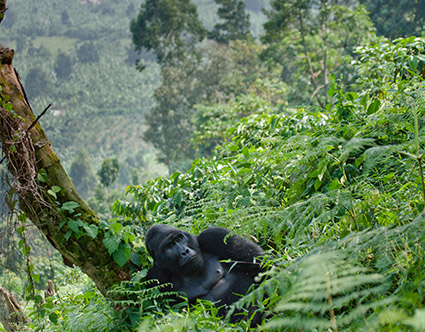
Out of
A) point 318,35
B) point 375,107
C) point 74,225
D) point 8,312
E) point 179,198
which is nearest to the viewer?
point 74,225

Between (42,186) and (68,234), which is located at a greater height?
(42,186)

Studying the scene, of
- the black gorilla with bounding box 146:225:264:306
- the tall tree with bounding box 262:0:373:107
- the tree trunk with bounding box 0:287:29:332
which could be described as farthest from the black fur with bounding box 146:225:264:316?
the tall tree with bounding box 262:0:373:107

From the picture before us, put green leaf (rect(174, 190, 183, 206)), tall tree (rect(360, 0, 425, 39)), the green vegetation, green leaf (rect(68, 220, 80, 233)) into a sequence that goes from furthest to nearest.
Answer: tall tree (rect(360, 0, 425, 39)) < green leaf (rect(174, 190, 183, 206)) < green leaf (rect(68, 220, 80, 233)) < the green vegetation

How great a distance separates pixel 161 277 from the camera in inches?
85.9

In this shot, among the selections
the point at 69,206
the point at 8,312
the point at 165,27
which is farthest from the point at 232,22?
the point at 69,206

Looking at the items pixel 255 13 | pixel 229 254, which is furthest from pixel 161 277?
pixel 255 13

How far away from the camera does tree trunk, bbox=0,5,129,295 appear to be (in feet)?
6.95

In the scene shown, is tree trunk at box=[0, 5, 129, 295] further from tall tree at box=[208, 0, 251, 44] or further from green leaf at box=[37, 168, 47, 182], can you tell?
tall tree at box=[208, 0, 251, 44]

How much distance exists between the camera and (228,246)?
7.16 feet

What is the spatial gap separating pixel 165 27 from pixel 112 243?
2102cm

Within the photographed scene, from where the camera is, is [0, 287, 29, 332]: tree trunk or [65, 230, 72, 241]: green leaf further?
[0, 287, 29, 332]: tree trunk

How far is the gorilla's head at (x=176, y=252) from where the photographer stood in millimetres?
Answer: 2148

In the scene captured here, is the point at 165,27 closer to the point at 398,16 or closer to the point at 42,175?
the point at 398,16

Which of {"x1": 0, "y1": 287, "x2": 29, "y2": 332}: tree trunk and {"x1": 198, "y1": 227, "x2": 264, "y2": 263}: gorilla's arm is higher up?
{"x1": 198, "y1": 227, "x2": 264, "y2": 263}: gorilla's arm
